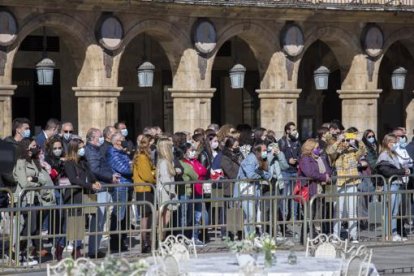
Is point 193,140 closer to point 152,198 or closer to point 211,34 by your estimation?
point 152,198

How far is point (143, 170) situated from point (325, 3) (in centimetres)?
1233

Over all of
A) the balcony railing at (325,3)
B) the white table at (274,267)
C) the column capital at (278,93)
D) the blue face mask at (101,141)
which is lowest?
the white table at (274,267)

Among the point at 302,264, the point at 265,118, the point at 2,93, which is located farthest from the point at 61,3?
the point at 302,264

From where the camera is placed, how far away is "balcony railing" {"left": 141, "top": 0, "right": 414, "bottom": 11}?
3016 cm

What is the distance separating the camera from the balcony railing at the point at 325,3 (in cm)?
3016

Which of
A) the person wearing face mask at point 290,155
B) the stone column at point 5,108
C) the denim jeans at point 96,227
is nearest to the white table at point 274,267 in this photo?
the denim jeans at point 96,227

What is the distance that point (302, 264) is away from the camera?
14805mm

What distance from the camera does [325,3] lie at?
31.8m

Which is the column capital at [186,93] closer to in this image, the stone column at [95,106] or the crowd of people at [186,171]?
the stone column at [95,106]

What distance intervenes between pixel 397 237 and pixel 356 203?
1233 mm

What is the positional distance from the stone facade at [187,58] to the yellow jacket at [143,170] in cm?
720

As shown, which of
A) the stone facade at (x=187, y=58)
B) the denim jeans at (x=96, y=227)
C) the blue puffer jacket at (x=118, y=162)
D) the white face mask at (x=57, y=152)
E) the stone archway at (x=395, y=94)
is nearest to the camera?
the denim jeans at (x=96, y=227)

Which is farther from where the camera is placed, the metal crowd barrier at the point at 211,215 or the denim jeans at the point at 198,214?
the denim jeans at the point at 198,214

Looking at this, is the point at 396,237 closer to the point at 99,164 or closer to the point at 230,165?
the point at 230,165
